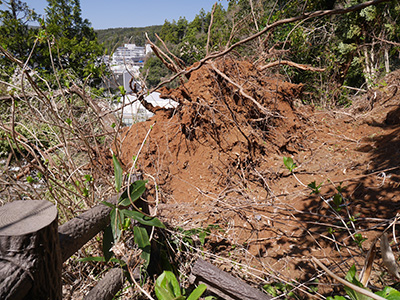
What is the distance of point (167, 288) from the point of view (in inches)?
58.6

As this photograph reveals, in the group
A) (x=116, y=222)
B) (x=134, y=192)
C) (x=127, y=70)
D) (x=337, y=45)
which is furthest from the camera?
(x=337, y=45)

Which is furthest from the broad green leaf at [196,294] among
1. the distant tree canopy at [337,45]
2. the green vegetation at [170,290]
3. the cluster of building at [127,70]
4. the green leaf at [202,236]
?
the distant tree canopy at [337,45]

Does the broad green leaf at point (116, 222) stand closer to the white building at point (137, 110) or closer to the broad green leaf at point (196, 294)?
the broad green leaf at point (196, 294)

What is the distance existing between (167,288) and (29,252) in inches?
30.4

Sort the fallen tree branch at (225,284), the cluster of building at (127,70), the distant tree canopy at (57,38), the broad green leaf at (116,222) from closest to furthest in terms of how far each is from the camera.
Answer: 1. the broad green leaf at (116,222)
2. the fallen tree branch at (225,284)
3. the cluster of building at (127,70)
4. the distant tree canopy at (57,38)

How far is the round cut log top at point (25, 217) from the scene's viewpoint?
0.99 m

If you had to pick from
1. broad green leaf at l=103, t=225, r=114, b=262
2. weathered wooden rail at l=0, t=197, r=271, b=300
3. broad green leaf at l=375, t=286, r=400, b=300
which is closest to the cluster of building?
broad green leaf at l=103, t=225, r=114, b=262

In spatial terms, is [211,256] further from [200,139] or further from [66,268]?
[200,139]

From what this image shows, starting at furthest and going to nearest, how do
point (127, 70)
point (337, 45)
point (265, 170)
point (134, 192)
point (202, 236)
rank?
point (337, 45) → point (265, 170) → point (127, 70) → point (202, 236) → point (134, 192)

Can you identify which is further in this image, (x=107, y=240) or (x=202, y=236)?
(x=202, y=236)

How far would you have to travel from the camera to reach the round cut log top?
0.99 m

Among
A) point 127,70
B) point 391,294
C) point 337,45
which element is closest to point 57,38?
point 127,70

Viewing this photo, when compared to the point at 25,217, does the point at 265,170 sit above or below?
below

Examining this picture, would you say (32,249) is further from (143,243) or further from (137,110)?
(137,110)
